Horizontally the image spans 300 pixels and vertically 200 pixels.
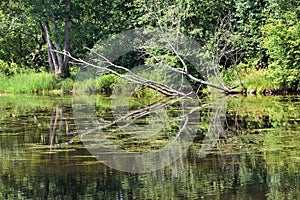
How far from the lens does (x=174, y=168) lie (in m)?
6.00

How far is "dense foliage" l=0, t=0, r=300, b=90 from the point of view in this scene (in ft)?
57.2

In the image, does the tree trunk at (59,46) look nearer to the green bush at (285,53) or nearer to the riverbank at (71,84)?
the riverbank at (71,84)

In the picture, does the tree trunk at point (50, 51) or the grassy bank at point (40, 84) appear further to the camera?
the tree trunk at point (50, 51)

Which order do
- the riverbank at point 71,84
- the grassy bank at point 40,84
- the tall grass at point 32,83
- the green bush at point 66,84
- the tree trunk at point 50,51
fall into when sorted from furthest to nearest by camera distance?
1. the tree trunk at point 50,51
2. the tall grass at point 32,83
3. the grassy bank at point 40,84
4. the green bush at point 66,84
5. the riverbank at point 71,84

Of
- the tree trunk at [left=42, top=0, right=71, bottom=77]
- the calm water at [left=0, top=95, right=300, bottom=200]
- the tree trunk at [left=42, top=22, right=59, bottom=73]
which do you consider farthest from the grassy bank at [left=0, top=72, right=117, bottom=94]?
the calm water at [left=0, top=95, right=300, bottom=200]

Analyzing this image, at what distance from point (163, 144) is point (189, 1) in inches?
492

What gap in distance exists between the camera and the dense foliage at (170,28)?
17438 millimetres

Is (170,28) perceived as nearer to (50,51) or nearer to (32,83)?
(32,83)

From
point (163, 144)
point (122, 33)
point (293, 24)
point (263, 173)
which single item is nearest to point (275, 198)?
point (263, 173)

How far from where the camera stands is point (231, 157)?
6.49 m

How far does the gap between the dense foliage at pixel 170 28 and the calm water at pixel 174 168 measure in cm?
768

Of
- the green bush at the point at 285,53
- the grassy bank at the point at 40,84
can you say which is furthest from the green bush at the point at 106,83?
the green bush at the point at 285,53

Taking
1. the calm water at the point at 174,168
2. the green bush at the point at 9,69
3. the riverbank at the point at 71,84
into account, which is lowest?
the calm water at the point at 174,168

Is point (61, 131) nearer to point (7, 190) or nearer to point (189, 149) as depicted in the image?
point (189, 149)
